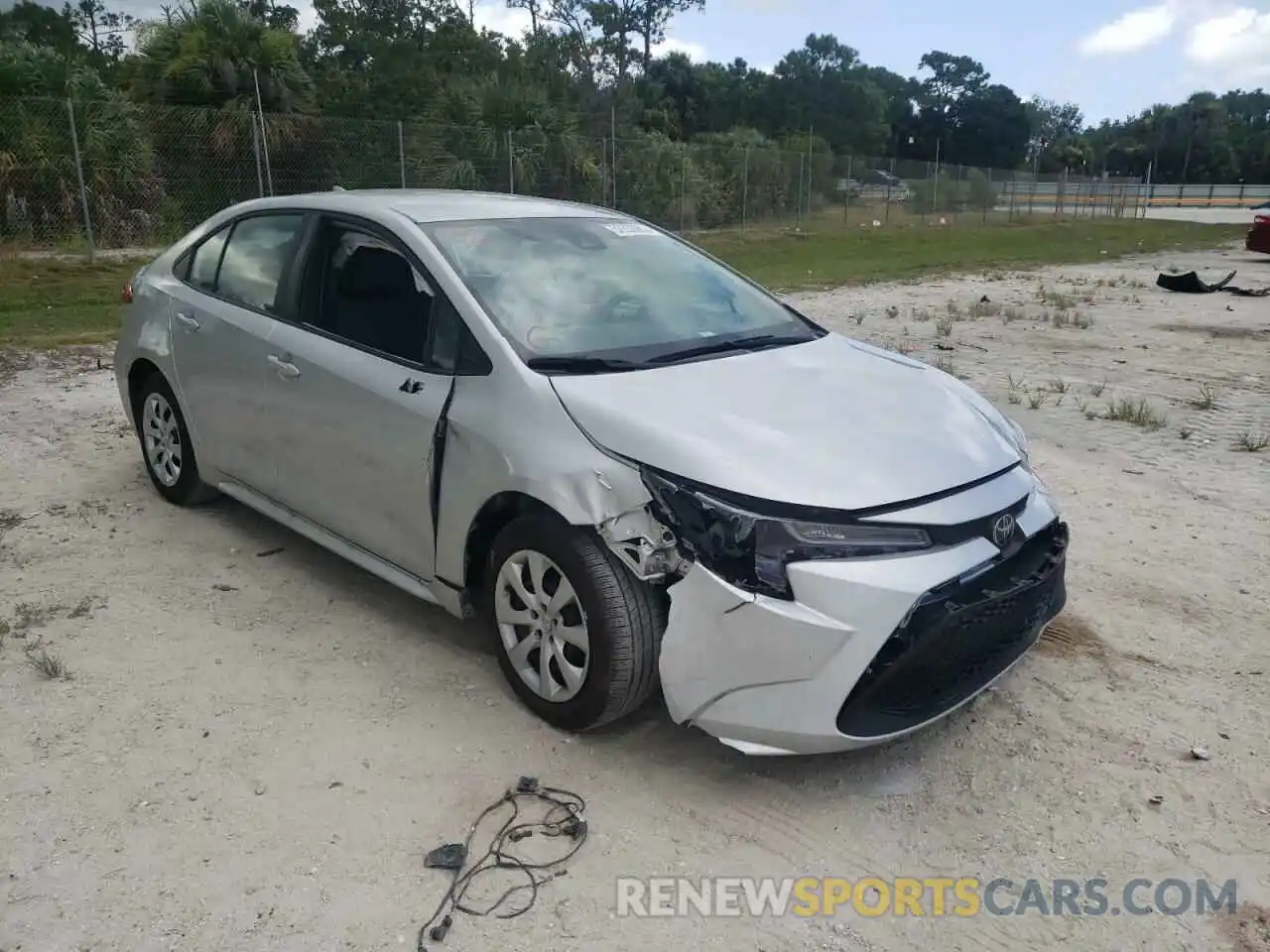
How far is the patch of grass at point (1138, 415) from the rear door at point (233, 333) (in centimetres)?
586

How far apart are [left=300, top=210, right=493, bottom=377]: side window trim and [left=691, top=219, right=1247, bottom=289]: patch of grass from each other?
1246 centimetres

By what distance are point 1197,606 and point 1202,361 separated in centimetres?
669

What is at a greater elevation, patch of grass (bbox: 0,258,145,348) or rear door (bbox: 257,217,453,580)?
rear door (bbox: 257,217,453,580)

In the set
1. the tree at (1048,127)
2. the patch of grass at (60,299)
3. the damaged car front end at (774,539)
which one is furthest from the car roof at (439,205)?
A: the tree at (1048,127)

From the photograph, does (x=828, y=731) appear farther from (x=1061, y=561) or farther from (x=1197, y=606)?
(x=1197, y=606)

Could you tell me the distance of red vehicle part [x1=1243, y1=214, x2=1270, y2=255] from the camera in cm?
2197

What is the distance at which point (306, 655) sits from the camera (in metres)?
3.88

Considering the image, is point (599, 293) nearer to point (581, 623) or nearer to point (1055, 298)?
point (581, 623)

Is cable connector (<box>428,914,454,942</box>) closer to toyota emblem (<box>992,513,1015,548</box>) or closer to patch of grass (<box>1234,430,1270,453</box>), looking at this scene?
toyota emblem (<box>992,513,1015,548</box>)

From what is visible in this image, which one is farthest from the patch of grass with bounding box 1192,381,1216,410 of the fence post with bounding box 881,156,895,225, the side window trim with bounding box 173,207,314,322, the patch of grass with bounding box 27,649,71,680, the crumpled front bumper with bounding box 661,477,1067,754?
the fence post with bounding box 881,156,895,225

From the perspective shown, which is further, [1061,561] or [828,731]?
[1061,561]

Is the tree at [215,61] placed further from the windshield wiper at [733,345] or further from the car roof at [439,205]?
the windshield wiper at [733,345]

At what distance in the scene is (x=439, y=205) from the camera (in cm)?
417

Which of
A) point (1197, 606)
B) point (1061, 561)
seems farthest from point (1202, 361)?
point (1061, 561)
